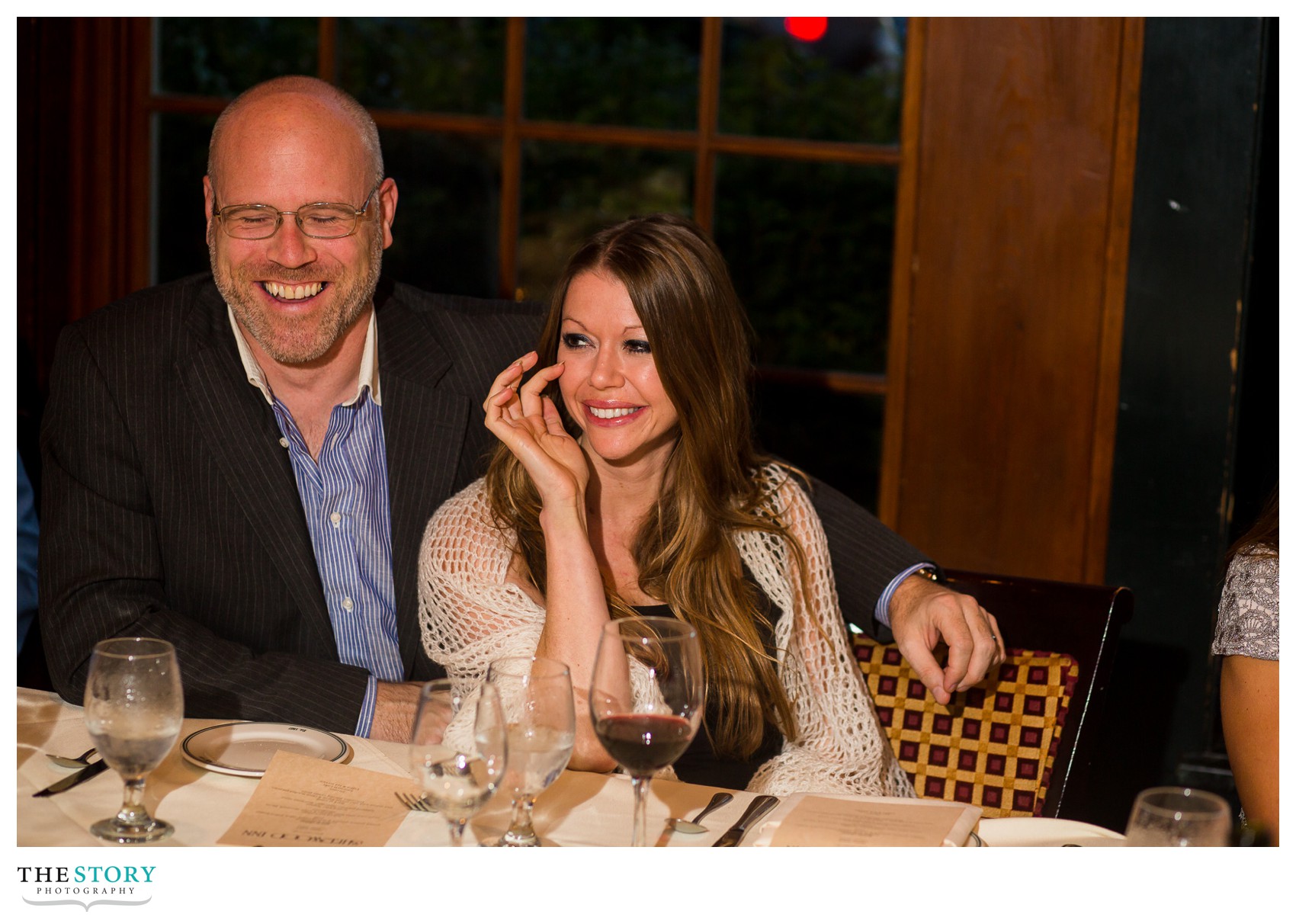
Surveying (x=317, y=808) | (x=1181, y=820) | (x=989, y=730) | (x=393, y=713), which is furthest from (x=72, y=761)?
(x=989, y=730)

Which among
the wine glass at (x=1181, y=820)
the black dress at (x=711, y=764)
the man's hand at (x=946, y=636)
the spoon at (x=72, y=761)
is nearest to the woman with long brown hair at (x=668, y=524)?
the black dress at (x=711, y=764)

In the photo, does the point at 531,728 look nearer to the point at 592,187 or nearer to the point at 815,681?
the point at 815,681

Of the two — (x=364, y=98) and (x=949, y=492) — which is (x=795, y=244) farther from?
(x=364, y=98)

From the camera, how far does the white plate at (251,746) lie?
139 cm

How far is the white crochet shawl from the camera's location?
178cm

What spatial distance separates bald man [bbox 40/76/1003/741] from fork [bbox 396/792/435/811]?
1.46 feet

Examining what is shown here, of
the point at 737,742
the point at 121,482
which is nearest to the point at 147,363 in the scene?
the point at 121,482

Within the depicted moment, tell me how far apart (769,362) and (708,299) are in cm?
100

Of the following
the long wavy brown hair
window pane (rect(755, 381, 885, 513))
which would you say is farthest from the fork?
window pane (rect(755, 381, 885, 513))

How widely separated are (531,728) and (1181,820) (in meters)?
0.56

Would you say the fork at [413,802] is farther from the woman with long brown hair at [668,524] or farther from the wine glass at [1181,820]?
the wine glass at [1181,820]

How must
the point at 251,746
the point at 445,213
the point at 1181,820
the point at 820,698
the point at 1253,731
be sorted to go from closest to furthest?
the point at 1181,820 → the point at 251,746 → the point at 1253,731 → the point at 820,698 → the point at 445,213

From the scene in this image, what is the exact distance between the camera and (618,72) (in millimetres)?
2797

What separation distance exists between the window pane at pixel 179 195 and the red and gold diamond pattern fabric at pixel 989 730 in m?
1.83
